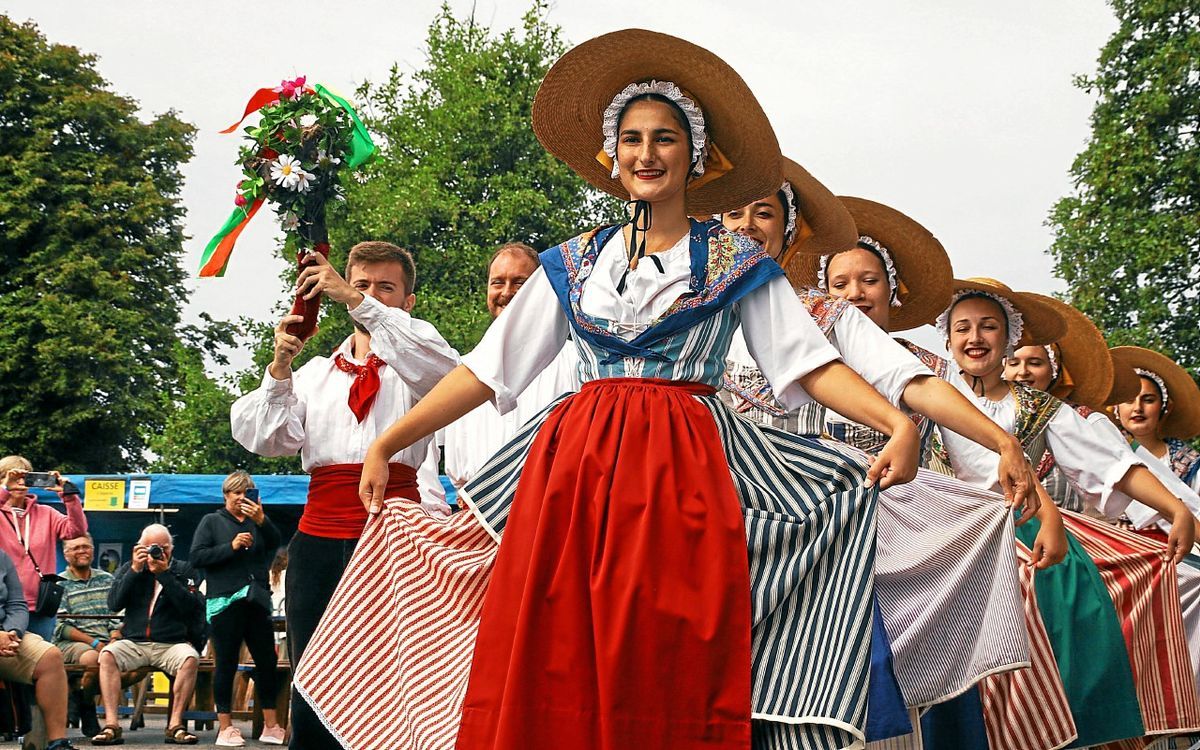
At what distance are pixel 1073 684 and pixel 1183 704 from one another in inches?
38.9

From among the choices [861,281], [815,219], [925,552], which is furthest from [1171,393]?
[925,552]

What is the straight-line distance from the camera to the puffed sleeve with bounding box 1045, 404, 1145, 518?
6.64 metres

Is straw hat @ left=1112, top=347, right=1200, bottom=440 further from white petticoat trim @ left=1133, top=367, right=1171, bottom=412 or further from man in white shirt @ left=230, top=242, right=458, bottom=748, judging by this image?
man in white shirt @ left=230, top=242, right=458, bottom=748

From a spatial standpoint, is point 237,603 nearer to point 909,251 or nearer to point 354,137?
point 354,137

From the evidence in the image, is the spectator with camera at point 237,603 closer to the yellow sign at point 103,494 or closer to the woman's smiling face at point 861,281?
the yellow sign at point 103,494

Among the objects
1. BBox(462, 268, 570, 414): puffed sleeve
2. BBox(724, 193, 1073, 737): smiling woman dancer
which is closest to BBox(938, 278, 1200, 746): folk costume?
BBox(724, 193, 1073, 737): smiling woman dancer

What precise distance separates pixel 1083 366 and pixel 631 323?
515cm

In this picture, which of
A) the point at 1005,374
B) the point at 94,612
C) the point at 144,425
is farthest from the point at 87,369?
the point at 1005,374

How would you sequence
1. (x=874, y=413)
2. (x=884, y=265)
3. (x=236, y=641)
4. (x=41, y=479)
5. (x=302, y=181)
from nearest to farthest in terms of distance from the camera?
(x=874, y=413)
(x=302, y=181)
(x=884, y=265)
(x=236, y=641)
(x=41, y=479)

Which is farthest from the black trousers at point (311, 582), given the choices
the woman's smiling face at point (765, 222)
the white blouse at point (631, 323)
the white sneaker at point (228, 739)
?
the white sneaker at point (228, 739)

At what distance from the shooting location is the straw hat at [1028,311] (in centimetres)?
705

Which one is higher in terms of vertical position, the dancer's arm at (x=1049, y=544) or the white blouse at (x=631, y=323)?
the white blouse at (x=631, y=323)

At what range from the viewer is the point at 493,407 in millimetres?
6242

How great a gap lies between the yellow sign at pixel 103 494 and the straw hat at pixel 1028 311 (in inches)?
434
